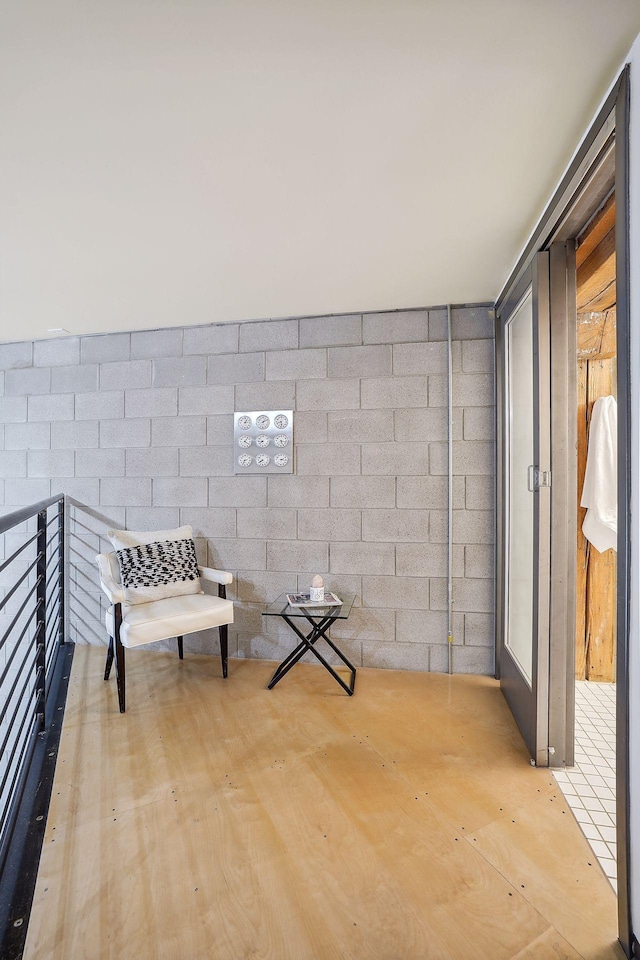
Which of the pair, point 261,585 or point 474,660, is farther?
point 261,585

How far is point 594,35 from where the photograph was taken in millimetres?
1254

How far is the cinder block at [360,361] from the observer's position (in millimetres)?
3305

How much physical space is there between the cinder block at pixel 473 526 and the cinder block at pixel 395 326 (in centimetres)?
120

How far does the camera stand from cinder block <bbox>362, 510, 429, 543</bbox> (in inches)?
128

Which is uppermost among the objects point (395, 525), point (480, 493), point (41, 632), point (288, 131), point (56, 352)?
point (288, 131)

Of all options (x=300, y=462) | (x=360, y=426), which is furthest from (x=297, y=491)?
(x=360, y=426)

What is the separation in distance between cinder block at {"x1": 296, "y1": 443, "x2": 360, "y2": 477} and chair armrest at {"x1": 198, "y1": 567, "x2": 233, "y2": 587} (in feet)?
2.76

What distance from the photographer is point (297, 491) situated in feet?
11.2

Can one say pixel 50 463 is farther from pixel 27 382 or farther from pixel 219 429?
pixel 219 429

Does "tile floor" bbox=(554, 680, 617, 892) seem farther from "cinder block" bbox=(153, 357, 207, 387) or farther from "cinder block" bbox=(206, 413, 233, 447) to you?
"cinder block" bbox=(153, 357, 207, 387)

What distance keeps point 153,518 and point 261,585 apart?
957 millimetres

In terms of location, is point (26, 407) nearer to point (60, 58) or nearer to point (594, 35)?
point (60, 58)

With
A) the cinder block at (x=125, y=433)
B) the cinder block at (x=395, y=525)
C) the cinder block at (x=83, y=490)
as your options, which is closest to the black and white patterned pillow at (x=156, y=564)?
the cinder block at (x=83, y=490)

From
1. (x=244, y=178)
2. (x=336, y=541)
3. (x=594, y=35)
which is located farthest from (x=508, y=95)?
(x=336, y=541)
